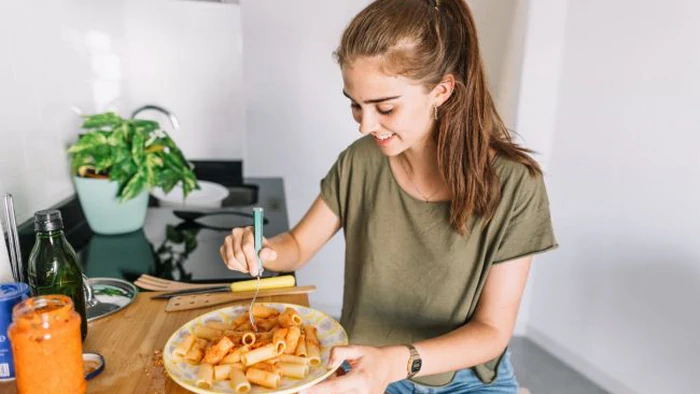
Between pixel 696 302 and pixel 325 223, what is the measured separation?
1.36 meters

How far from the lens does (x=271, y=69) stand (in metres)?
2.24

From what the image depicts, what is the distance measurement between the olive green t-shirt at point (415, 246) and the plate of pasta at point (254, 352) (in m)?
0.32

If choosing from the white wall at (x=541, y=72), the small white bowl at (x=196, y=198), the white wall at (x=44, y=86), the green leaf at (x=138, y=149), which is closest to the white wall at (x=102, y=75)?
the white wall at (x=44, y=86)

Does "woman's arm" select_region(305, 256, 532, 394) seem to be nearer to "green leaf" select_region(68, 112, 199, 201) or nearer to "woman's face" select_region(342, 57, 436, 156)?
"woman's face" select_region(342, 57, 436, 156)

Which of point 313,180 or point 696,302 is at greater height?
point 313,180

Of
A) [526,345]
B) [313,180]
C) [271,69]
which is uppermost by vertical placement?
[271,69]

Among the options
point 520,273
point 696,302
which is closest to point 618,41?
point 696,302

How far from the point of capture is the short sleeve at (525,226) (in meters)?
0.99

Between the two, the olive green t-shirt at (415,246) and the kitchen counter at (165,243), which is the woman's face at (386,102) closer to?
the olive green t-shirt at (415,246)

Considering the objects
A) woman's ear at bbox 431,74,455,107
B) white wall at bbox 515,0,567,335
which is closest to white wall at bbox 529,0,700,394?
white wall at bbox 515,0,567,335

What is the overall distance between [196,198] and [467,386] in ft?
3.72

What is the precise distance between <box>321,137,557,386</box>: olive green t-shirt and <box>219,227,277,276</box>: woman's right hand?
31cm

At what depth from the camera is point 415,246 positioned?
3.63 feet

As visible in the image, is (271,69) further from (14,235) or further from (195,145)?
(14,235)
